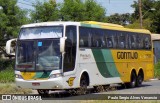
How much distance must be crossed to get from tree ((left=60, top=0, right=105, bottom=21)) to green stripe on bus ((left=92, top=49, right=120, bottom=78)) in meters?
23.8

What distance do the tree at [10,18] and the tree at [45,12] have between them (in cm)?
165

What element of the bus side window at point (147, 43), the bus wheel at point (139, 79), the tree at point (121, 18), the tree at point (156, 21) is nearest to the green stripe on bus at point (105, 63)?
the bus wheel at point (139, 79)

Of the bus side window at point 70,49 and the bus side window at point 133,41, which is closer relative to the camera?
the bus side window at point 70,49

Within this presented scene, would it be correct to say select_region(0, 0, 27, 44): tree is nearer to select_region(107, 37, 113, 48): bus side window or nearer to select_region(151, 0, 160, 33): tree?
select_region(107, 37, 113, 48): bus side window

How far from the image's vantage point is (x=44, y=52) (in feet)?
61.8

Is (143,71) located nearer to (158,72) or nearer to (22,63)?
(22,63)

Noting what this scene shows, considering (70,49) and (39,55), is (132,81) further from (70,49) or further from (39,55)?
(39,55)

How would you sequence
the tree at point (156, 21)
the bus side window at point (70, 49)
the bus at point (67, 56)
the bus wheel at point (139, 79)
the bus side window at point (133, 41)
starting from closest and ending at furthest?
the bus at point (67, 56) < the bus side window at point (70, 49) < the bus side window at point (133, 41) < the bus wheel at point (139, 79) < the tree at point (156, 21)

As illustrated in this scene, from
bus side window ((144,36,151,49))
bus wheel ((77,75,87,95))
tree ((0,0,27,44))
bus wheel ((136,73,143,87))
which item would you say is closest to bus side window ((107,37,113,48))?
bus wheel ((77,75,87,95))

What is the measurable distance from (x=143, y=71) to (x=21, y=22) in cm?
1965

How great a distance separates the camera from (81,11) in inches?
1857

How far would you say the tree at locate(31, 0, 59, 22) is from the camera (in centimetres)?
4497

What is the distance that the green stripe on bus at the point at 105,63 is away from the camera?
2177cm

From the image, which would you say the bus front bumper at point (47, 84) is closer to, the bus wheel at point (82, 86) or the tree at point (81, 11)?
the bus wheel at point (82, 86)
